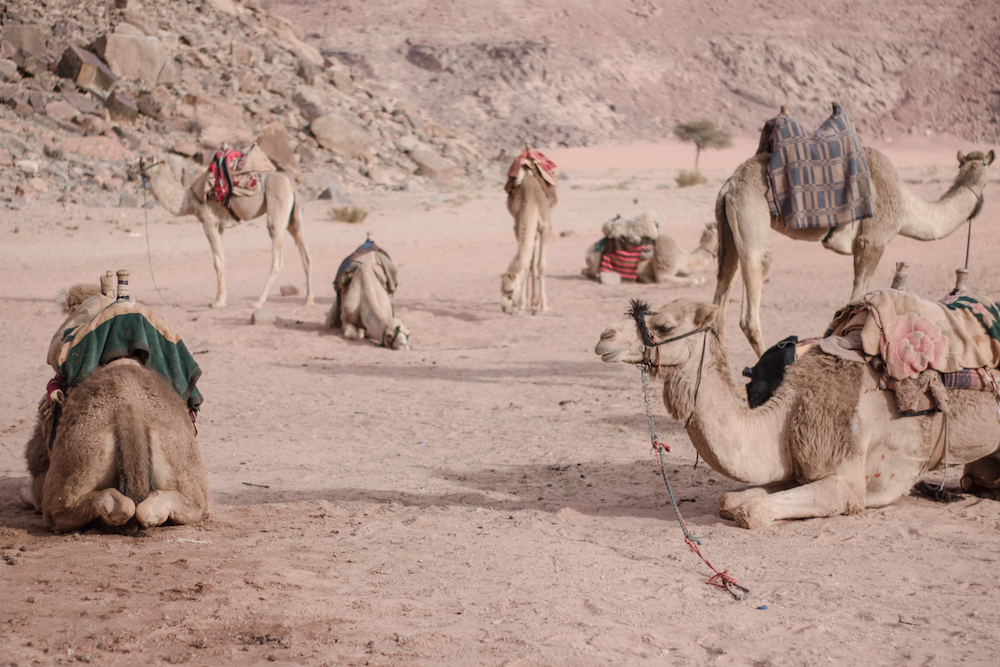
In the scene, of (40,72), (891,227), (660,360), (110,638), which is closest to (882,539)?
(660,360)

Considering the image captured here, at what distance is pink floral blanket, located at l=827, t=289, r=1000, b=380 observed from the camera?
15.6 feet

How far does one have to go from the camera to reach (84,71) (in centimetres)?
2886

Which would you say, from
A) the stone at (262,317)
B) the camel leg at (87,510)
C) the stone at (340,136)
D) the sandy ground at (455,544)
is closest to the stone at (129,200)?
the stone at (340,136)

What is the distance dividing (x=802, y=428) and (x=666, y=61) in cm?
5942

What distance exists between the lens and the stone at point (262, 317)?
12.1 meters

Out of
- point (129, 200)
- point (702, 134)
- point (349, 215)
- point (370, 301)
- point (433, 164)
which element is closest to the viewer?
point (370, 301)

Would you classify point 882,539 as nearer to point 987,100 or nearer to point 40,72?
point 40,72

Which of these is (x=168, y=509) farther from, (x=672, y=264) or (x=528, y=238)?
(x=672, y=264)

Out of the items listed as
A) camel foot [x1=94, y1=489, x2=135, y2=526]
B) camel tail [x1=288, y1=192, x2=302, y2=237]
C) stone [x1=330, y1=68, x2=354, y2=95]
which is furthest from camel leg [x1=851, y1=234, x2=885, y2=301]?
stone [x1=330, y1=68, x2=354, y2=95]

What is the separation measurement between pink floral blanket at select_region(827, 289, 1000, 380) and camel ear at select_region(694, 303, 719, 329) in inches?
35.8

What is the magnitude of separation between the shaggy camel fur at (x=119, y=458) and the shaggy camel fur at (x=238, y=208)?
28.6ft

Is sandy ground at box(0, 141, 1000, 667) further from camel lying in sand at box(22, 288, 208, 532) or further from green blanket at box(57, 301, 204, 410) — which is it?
green blanket at box(57, 301, 204, 410)

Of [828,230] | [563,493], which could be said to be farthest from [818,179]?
[563,493]

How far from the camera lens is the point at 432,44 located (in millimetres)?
58344
